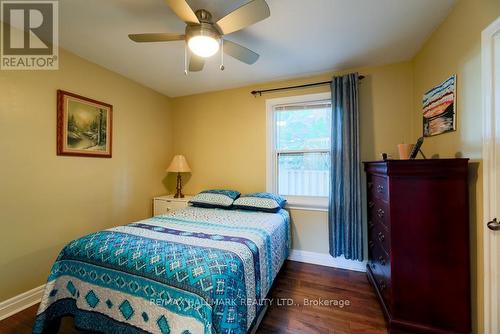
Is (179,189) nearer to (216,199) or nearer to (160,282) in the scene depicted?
(216,199)

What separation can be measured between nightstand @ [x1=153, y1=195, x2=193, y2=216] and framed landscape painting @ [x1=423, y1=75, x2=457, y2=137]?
9.78 feet

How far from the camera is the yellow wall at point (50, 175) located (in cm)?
176

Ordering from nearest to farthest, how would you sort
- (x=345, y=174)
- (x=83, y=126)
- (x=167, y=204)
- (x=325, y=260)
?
1. (x=83, y=126)
2. (x=345, y=174)
3. (x=325, y=260)
4. (x=167, y=204)

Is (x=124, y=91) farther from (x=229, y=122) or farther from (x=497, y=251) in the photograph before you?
(x=497, y=251)

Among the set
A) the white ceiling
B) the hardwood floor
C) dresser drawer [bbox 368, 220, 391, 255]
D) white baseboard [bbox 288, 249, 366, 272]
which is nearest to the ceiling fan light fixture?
the white ceiling

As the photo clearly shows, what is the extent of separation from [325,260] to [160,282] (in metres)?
2.14

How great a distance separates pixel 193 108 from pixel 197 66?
1517mm

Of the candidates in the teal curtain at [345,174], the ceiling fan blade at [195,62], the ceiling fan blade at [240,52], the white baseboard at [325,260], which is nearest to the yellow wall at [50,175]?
the ceiling fan blade at [195,62]

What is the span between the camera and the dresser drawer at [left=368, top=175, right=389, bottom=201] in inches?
64.5

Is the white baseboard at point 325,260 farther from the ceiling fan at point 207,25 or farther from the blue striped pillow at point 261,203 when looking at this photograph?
the ceiling fan at point 207,25

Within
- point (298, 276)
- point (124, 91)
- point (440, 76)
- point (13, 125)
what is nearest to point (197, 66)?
point (124, 91)

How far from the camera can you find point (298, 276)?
234cm

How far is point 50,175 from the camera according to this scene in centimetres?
202

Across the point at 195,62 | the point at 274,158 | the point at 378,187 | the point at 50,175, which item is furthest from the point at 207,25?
the point at 50,175
